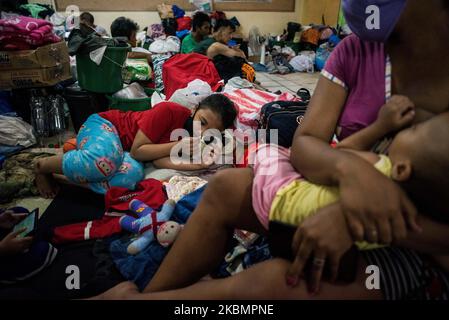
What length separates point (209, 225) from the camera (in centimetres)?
90

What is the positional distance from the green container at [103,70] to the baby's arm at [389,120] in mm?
2432

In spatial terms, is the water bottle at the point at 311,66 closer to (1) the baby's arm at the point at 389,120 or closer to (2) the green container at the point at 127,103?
(2) the green container at the point at 127,103

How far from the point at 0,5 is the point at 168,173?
12.1 feet

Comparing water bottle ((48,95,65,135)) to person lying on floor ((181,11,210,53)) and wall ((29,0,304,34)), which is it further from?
wall ((29,0,304,34))

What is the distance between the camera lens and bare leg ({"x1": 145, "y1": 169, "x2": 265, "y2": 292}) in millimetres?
880

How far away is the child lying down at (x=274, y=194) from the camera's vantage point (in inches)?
25.9

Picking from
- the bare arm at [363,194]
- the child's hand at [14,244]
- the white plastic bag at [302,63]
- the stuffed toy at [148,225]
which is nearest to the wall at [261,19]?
the white plastic bag at [302,63]

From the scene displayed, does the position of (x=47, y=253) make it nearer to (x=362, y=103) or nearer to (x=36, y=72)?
(x=362, y=103)

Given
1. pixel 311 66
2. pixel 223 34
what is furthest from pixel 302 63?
pixel 223 34

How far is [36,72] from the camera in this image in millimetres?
2598

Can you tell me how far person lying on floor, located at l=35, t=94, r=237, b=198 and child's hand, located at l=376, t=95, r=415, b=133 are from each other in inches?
47.4

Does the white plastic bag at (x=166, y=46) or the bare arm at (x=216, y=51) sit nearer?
the bare arm at (x=216, y=51)

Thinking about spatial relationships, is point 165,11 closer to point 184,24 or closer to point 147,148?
point 184,24

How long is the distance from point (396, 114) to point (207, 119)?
49.5 inches
